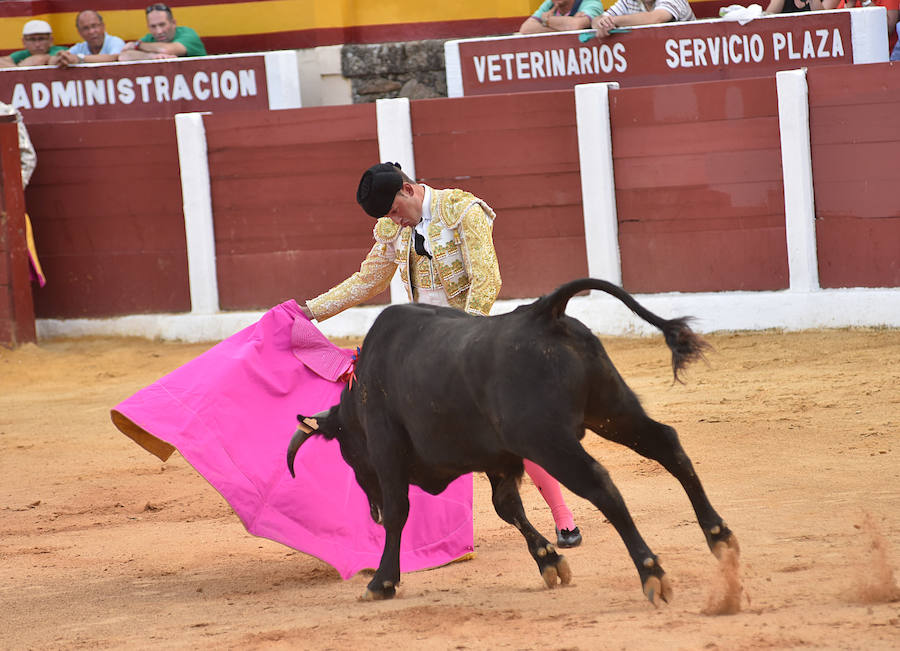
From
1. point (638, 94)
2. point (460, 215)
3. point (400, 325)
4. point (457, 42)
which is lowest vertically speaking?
point (400, 325)

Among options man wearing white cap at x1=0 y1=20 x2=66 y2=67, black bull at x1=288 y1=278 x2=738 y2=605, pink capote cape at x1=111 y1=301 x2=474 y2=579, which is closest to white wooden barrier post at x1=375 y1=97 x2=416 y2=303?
man wearing white cap at x1=0 y1=20 x2=66 y2=67

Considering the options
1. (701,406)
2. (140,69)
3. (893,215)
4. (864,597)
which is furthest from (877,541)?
(140,69)

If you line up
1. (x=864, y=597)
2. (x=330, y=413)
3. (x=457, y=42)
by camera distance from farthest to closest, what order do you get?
(x=457, y=42), (x=330, y=413), (x=864, y=597)

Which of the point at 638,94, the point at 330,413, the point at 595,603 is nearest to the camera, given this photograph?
the point at 595,603

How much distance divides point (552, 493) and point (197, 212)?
531cm

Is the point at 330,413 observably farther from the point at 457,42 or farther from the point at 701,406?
the point at 457,42

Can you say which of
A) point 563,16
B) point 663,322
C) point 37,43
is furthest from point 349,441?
point 37,43

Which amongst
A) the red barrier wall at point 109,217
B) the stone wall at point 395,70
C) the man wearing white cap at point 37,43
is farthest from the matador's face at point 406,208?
the man wearing white cap at point 37,43

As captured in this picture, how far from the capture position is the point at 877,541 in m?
2.88

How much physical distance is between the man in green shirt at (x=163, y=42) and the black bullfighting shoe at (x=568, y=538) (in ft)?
21.7

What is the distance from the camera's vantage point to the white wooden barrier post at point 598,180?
24.8 feet

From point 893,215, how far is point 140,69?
5266 millimetres

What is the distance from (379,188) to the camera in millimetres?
3398

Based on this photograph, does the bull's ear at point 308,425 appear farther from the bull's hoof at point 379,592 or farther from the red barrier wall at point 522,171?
the red barrier wall at point 522,171
